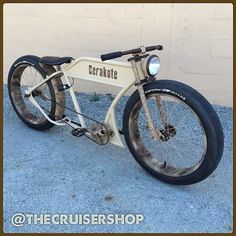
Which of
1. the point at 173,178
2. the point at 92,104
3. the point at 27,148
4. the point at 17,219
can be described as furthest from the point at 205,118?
the point at 92,104

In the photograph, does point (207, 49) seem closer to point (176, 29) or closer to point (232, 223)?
point (176, 29)

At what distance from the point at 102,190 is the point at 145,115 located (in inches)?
26.9

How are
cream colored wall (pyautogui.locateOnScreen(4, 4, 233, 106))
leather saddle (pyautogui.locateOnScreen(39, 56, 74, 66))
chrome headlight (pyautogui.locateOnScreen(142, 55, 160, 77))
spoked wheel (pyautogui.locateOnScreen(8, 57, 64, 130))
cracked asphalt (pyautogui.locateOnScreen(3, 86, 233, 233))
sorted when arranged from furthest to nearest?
cream colored wall (pyautogui.locateOnScreen(4, 4, 233, 106)) < spoked wheel (pyautogui.locateOnScreen(8, 57, 64, 130)) < leather saddle (pyautogui.locateOnScreen(39, 56, 74, 66)) < chrome headlight (pyautogui.locateOnScreen(142, 55, 160, 77)) < cracked asphalt (pyautogui.locateOnScreen(3, 86, 233, 233))

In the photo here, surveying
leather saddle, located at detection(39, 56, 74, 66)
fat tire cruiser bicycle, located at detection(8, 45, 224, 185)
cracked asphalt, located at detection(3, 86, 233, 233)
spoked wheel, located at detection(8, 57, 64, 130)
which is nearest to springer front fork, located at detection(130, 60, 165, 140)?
fat tire cruiser bicycle, located at detection(8, 45, 224, 185)

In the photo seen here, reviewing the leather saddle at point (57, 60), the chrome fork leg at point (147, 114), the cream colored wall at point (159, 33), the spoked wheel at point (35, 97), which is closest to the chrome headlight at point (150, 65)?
the chrome fork leg at point (147, 114)

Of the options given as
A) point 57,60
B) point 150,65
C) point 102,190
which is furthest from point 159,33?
point 102,190

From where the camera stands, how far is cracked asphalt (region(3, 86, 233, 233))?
8.43 feet

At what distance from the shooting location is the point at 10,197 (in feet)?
9.34

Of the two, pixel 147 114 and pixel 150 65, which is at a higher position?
pixel 150 65

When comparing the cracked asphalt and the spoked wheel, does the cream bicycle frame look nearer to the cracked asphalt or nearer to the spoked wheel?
the spoked wheel

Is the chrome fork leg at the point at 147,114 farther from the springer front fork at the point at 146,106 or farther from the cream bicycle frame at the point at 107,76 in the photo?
the cream bicycle frame at the point at 107,76

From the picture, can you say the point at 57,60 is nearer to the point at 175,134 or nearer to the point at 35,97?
the point at 35,97

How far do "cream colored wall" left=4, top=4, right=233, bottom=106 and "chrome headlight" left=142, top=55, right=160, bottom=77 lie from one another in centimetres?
137

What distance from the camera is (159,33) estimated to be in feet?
13.4
